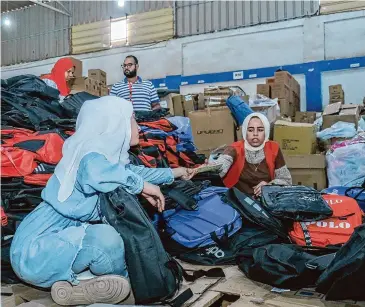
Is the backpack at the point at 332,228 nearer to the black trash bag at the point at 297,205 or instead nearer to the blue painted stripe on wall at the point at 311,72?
the black trash bag at the point at 297,205

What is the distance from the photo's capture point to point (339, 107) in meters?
5.32

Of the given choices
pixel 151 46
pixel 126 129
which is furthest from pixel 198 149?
pixel 151 46

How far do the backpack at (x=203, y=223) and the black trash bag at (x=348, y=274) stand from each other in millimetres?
693

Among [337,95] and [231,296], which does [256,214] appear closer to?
[231,296]

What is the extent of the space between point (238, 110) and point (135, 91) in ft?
3.40

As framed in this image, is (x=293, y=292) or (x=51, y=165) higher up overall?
(x=51, y=165)

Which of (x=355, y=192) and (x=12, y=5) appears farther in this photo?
(x=12, y=5)

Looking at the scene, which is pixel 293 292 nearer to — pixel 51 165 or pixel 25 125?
pixel 51 165

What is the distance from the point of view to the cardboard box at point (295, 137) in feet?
13.7

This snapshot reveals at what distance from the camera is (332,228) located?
220 cm

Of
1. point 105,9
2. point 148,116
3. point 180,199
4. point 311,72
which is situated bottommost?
point 180,199

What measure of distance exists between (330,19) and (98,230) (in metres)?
7.21

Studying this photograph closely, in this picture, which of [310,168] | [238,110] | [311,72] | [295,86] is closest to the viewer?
[310,168]

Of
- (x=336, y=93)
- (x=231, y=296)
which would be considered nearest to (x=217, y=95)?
(x=336, y=93)
